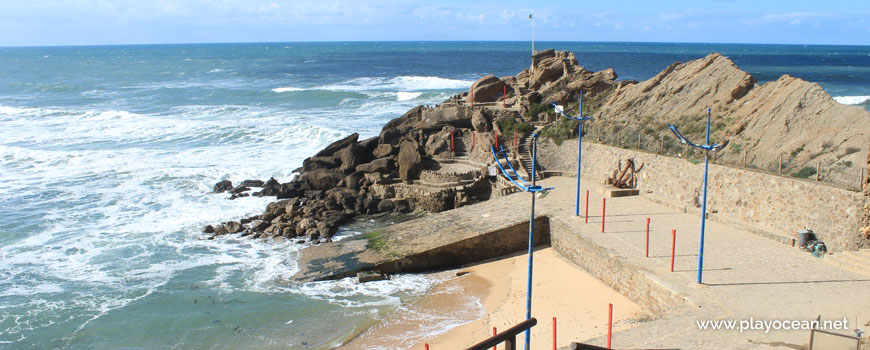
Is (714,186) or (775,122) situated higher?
(775,122)

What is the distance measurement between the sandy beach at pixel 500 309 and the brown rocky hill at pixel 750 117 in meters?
6.93

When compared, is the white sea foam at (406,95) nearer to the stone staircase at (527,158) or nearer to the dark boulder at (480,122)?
the dark boulder at (480,122)

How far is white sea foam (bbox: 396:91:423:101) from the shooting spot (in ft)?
195

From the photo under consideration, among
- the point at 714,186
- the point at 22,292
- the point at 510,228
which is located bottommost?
the point at 22,292

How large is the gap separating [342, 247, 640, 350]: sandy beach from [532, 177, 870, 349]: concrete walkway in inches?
24.8

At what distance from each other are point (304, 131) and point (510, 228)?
961 inches

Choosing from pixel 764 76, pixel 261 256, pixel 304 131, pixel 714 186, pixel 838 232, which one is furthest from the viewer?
pixel 764 76

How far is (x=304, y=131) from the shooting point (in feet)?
138

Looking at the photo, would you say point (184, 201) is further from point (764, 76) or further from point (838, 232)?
point (764, 76)

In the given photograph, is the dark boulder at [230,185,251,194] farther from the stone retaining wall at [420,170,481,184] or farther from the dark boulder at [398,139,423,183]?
the stone retaining wall at [420,170,481,184]

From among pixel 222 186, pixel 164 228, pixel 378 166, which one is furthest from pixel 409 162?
pixel 164 228

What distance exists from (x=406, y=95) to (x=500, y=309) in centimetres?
4589

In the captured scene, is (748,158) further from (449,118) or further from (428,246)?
(449,118)

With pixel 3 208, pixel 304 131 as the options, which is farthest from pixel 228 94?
pixel 3 208
